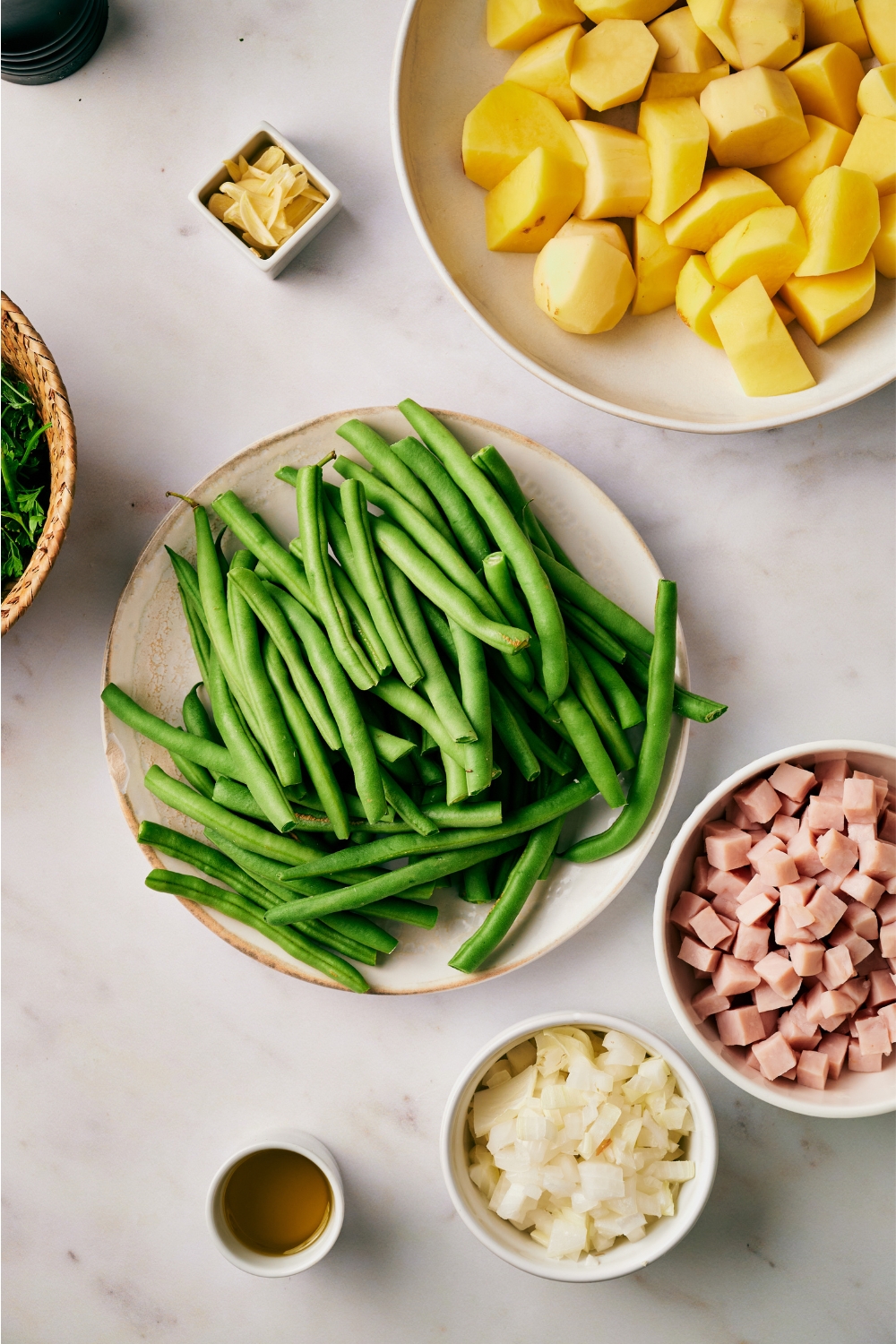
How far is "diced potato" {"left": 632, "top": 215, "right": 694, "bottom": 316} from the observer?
5.60 feet

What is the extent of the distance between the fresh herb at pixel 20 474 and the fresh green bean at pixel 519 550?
2.56 feet

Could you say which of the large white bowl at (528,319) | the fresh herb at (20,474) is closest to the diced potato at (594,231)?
the large white bowl at (528,319)

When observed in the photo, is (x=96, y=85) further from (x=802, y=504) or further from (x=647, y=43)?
(x=802, y=504)

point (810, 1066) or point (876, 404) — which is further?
point (876, 404)

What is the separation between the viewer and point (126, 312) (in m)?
2.02

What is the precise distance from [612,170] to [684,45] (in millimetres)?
259

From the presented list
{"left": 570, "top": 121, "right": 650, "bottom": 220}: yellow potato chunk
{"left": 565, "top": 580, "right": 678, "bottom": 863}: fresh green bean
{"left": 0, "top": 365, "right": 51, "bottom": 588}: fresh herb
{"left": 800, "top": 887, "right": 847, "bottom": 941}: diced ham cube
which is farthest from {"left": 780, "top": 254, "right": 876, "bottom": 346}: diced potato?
{"left": 0, "top": 365, "right": 51, "bottom": 588}: fresh herb

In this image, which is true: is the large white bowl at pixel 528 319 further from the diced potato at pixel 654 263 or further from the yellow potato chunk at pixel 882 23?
the yellow potato chunk at pixel 882 23

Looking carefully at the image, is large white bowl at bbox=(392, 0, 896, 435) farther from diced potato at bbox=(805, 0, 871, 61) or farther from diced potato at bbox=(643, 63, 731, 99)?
diced potato at bbox=(805, 0, 871, 61)

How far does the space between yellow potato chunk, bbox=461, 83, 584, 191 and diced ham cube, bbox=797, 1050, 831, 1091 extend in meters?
1.70

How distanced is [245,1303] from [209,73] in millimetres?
2741

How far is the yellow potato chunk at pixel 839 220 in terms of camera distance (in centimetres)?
156

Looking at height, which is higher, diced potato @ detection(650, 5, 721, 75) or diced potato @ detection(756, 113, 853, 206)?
diced potato @ detection(650, 5, 721, 75)

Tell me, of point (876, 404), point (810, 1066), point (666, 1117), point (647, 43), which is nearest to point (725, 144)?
point (647, 43)
